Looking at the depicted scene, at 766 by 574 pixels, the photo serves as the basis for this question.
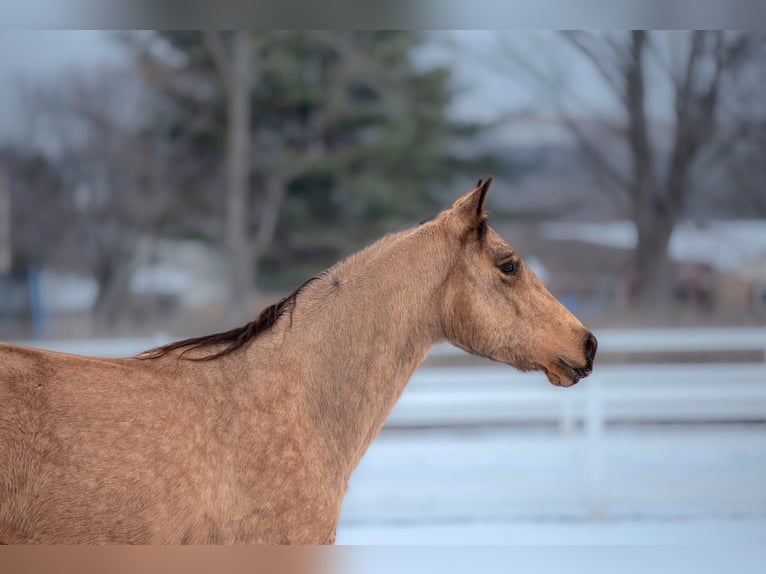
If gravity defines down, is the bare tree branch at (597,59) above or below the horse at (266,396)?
above

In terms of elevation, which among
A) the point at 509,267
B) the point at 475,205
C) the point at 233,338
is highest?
the point at 475,205

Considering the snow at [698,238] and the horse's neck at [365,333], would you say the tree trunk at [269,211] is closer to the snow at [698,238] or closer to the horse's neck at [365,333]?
the snow at [698,238]

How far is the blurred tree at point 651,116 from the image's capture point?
8984 mm

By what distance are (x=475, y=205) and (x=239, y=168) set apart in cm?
807

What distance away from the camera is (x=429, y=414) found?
19.3 feet

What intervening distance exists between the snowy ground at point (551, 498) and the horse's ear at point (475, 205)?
275cm

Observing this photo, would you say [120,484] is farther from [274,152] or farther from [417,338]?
[274,152]

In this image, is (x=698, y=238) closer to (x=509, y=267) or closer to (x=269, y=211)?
(x=269, y=211)

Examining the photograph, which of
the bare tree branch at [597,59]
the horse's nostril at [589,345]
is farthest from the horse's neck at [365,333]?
the bare tree branch at [597,59]

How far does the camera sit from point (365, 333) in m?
2.00

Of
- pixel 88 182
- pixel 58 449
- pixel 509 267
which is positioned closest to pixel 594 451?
pixel 509 267

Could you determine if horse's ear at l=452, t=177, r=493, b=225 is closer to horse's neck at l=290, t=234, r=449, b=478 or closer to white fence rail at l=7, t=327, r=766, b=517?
horse's neck at l=290, t=234, r=449, b=478

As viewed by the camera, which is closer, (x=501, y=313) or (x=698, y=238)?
(x=501, y=313)

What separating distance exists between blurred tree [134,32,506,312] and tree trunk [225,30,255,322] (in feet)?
0.04
